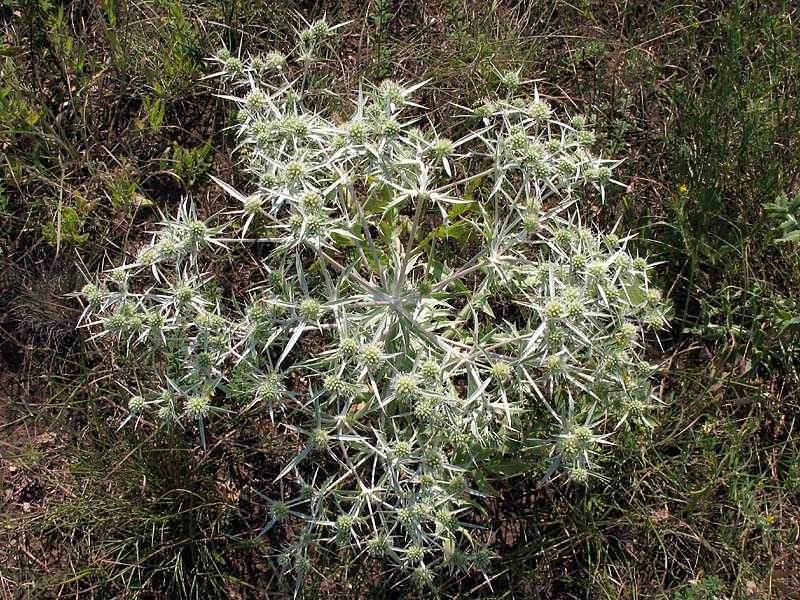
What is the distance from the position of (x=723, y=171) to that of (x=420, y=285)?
1.86 meters

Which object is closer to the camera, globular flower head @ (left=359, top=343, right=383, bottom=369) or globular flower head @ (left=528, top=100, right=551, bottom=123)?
globular flower head @ (left=359, top=343, right=383, bottom=369)

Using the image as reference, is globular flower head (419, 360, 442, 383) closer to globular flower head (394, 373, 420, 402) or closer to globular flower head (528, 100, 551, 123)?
globular flower head (394, 373, 420, 402)

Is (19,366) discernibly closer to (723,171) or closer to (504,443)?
(504,443)

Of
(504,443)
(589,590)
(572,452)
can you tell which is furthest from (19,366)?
(589,590)

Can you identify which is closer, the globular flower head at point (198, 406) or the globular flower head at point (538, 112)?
the globular flower head at point (198, 406)

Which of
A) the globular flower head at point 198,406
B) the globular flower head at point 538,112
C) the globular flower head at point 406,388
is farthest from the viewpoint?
the globular flower head at point 538,112

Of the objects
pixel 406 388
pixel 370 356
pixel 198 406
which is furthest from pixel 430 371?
pixel 198 406

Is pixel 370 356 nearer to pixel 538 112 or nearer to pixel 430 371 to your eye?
pixel 430 371

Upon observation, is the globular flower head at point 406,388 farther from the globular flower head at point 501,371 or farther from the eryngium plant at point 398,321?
the globular flower head at point 501,371

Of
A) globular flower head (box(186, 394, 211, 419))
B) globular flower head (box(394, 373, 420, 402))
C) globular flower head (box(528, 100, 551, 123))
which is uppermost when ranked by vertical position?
globular flower head (box(528, 100, 551, 123))

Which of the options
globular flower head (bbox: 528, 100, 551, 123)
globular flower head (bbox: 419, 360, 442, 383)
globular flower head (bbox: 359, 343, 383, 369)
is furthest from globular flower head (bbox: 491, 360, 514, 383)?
globular flower head (bbox: 528, 100, 551, 123)

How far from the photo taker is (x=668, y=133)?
372cm

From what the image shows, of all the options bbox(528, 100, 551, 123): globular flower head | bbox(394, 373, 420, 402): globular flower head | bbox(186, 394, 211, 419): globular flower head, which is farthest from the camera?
bbox(528, 100, 551, 123): globular flower head

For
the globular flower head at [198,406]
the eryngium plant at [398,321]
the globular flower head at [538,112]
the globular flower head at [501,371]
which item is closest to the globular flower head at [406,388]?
the eryngium plant at [398,321]
